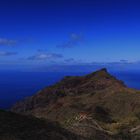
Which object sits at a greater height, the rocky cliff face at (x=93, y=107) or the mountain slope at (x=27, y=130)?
the mountain slope at (x=27, y=130)

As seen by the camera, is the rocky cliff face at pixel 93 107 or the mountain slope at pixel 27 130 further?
the rocky cliff face at pixel 93 107

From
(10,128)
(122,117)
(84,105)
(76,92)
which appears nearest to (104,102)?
(84,105)

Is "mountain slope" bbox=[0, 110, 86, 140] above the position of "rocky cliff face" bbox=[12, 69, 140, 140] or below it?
above

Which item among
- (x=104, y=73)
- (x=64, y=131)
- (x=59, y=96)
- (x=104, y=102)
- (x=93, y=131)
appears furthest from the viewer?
(x=104, y=73)

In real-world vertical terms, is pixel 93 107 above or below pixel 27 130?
below

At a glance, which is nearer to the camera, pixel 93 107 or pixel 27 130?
pixel 27 130

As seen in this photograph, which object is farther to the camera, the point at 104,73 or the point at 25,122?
the point at 104,73

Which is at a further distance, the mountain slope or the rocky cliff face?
the rocky cliff face

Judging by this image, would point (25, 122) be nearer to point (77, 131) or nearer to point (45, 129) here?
point (45, 129)
